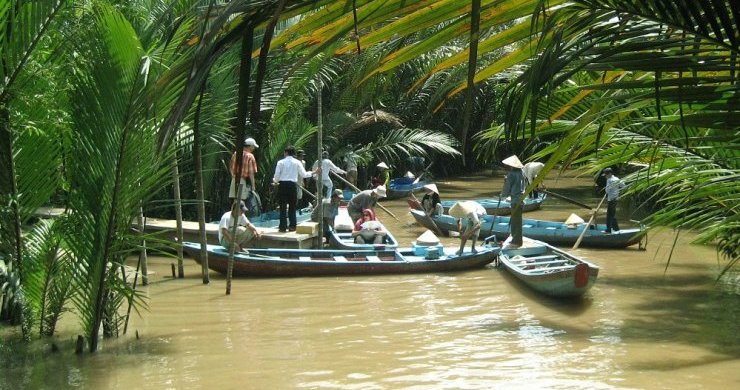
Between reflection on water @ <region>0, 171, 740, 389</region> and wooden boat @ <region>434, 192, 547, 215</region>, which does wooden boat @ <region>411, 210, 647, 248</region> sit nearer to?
reflection on water @ <region>0, 171, 740, 389</region>

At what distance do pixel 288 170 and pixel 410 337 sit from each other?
19.6 ft

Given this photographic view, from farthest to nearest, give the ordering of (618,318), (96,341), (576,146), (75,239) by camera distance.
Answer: (618,318) → (96,341) → (75,239) → (576,146)

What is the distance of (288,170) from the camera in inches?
642

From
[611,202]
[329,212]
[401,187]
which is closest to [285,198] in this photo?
[329,212]

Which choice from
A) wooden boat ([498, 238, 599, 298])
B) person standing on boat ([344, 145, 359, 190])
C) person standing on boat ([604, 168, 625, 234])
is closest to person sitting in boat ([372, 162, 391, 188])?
person standing on boat ([344, 145, 359, 190])

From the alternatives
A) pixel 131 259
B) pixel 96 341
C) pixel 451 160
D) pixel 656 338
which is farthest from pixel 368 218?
pixel 451 160

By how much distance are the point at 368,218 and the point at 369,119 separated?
781 centimetres

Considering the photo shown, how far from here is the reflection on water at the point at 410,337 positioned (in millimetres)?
9141

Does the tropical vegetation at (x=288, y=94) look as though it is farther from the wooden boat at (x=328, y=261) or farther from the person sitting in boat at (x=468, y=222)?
the person sitting in boat at (x=468, y=222)

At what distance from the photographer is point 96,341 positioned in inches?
361

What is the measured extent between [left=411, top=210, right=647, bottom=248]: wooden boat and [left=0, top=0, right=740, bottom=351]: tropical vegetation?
20.0 ft

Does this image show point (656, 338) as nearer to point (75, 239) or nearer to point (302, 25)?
point (75, 239)

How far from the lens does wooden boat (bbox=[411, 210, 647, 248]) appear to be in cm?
1753

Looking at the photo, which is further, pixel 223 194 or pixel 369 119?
pixel 369 119
